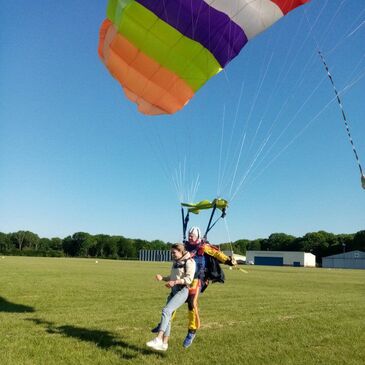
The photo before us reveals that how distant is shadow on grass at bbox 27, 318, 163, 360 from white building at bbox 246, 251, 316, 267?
334 feet

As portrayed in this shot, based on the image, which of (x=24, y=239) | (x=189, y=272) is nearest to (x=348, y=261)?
(x=24, y=239)

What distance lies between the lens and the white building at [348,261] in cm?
9988

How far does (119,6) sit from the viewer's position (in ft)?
27.8

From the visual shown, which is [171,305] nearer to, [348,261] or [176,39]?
[176,39]

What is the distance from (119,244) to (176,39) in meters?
132

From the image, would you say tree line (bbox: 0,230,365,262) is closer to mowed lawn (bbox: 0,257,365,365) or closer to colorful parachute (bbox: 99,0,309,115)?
mowed lawn (bbox: 0,257,365,365)

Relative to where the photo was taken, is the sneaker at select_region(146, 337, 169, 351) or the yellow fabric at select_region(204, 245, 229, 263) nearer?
the sneaker at select_region(146, 337, 169, 351)

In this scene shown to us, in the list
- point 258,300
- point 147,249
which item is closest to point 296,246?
point 147,249

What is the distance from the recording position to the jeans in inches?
246

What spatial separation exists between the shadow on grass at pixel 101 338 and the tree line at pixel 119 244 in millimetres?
116494

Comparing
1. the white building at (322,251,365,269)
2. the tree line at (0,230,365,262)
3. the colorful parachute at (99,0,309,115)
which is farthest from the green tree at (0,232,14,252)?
the colorful parachute at (99,0,309,115)

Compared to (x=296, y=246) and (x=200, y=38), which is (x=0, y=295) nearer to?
(x=200, y=38)

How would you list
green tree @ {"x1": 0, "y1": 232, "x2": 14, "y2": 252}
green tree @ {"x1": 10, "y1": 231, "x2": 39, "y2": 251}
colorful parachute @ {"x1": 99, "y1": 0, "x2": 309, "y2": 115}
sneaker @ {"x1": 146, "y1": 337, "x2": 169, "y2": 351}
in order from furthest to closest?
green tree @ {"x1": 10, "y1": 231, "x2": 39, "y2": 251} < green tree @ {"x1": 0, "y1": 232, "x2": 14, "y2": 252} < colorful parachute @ {"x1": 99, "y1": 0, "x2": 309, "y2": 115} < sneaker @ {"x1": 146, "y1": 337, "x2": 169, "y2": 351}

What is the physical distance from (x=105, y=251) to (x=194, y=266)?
13190 cm
